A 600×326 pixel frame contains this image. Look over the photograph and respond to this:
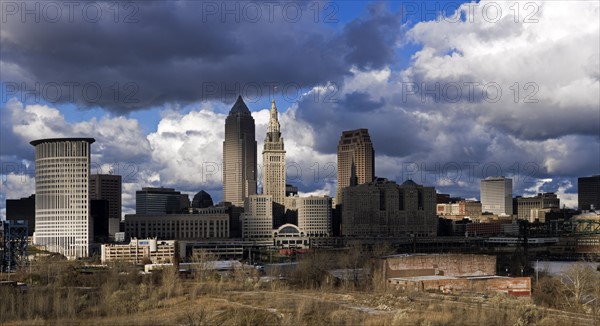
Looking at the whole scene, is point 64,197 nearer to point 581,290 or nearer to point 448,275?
point 448,275

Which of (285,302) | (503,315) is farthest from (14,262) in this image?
(503,315)

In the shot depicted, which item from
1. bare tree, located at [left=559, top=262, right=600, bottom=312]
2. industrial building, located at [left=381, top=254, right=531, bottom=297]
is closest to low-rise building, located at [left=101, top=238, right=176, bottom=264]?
industrial building, located at [left=381, top=254, right=531, bottom=297]

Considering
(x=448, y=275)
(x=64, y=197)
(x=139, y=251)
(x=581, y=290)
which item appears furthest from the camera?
(x=64, y=197)

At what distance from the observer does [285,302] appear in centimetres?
5538

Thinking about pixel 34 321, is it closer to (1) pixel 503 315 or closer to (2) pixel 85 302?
(2) pixel 85 302

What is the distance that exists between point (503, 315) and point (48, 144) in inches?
6827

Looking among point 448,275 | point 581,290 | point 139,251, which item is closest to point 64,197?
point 139,251

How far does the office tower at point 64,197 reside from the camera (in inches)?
7495

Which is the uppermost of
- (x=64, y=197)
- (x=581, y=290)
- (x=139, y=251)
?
(x=64, y=197)

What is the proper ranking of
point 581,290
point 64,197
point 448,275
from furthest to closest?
1. point 64,197
2. point 448,275
3. point 581,290

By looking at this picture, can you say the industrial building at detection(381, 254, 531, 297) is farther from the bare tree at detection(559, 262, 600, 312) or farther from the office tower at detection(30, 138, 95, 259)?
the office tower at detection(30, 138, 95, 259)

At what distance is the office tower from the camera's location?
625 ft

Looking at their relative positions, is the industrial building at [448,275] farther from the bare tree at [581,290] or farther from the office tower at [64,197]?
the office tower at [64,197]

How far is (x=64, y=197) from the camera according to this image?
194250 mm
